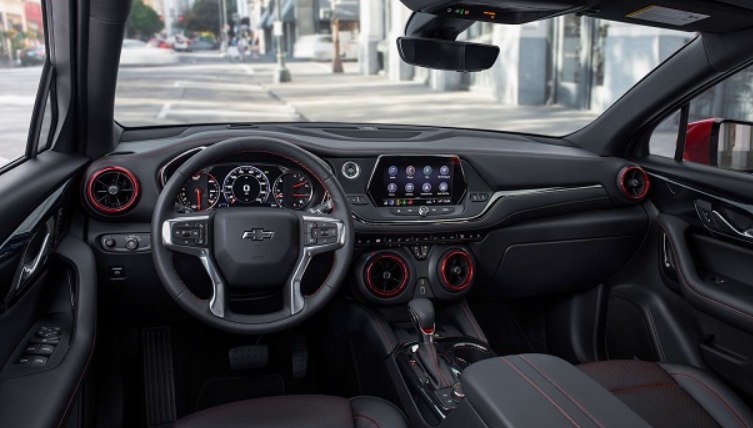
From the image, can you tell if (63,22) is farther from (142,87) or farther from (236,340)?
(142,87)

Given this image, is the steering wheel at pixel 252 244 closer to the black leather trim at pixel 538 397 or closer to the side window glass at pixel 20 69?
the side window glass at pixel 20 69

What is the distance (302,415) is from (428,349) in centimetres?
70

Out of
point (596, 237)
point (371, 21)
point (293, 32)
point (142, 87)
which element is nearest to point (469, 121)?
point (142, 87)

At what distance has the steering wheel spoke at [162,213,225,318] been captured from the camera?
213 cm

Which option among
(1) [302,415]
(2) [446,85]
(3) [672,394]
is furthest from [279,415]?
(2) [446,85]

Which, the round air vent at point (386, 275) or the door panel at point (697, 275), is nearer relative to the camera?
the door panel at point (697, 275)

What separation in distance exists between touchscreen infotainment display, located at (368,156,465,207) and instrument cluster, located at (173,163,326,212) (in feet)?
1.47

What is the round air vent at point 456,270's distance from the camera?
115 inches

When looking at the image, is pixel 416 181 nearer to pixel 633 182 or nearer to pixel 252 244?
pixel 252 244

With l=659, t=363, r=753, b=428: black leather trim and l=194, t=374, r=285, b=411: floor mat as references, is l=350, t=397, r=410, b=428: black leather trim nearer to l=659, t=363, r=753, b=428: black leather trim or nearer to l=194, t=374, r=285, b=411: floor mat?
l=659, t=363, r=753, b=428: black leather trim

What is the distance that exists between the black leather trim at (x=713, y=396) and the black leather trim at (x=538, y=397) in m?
0.82

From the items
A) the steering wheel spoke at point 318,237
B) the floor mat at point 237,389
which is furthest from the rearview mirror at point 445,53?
the floor mat at point 237,389

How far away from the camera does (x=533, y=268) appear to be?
3137 mm

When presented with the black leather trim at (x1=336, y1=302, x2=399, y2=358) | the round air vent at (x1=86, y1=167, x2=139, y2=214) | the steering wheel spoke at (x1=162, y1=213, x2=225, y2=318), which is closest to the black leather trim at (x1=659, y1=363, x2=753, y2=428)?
the black leather trim at (x1=336, y1=302, x2=399, y2=358)
